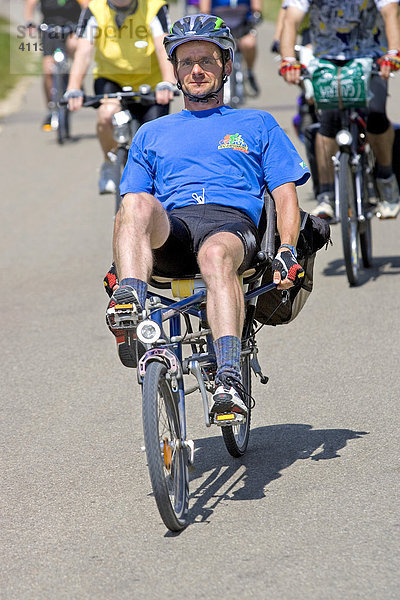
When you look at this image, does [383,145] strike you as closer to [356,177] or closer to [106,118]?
[356,177]

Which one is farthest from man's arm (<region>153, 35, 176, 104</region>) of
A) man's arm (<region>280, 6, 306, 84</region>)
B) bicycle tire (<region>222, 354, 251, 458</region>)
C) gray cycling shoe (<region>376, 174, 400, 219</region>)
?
bicycle tire (<region>222, 354, 251, 458</region>)

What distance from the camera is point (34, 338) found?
8.11 m

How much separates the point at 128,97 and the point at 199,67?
13.8ft

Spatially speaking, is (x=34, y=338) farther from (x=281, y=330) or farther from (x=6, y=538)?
(x=6, y=538)

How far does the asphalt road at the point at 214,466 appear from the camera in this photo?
4.14 m

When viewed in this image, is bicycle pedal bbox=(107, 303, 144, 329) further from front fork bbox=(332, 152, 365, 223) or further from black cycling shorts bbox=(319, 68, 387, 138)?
black cycling shorts bbox=(319, 68, 387, 138)

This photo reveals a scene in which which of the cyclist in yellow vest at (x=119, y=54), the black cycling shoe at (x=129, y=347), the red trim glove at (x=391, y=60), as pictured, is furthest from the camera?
the cyclist in yellow vest at (x=119, y=54)

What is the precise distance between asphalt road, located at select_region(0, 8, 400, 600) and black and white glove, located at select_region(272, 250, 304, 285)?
0.85m

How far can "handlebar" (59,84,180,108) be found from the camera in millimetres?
9422

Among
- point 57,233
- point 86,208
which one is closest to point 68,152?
point 86,208

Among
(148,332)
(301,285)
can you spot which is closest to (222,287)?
(148,332)

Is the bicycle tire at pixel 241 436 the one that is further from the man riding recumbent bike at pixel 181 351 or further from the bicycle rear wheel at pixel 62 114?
the bicycle rear wheel at pixel 62 114

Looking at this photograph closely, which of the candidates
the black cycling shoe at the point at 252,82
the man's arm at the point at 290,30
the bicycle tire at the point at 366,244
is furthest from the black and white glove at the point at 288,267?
the black cycling shoe at the point at 252,82

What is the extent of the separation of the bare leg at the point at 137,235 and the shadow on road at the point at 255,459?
921 millimetres
